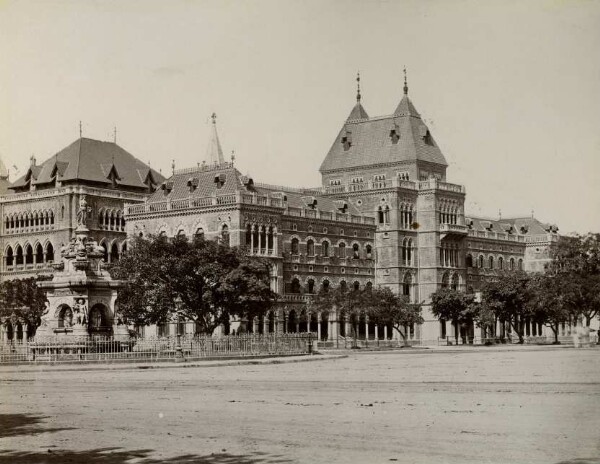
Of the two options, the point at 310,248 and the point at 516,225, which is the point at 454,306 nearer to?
the point at 310,248

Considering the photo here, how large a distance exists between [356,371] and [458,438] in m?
21.9

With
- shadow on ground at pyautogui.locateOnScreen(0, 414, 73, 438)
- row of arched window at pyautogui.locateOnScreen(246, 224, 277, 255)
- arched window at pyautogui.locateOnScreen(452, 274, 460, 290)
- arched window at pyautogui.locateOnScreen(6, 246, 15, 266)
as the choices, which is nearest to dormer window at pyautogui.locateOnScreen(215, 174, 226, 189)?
row of arched window at pyautogui.locateOnScreen(246, 224, 277, 255)

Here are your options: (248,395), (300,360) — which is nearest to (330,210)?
(300,360)

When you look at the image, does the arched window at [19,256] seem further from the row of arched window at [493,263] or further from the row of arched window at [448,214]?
the row of arched window at [493,263]

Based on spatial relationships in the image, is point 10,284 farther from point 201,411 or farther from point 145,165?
point 201,411

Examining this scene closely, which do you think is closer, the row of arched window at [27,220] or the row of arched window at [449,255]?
the row of arched window at [27,220]

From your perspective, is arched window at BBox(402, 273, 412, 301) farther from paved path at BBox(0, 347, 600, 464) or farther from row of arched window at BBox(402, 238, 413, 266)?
paved path at BBox(0, 347, 600, 464)

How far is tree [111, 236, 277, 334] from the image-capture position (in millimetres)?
63562

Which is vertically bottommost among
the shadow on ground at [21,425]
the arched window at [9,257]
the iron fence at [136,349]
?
the shadow on ground at [21,425]

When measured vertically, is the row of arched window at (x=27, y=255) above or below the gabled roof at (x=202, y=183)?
below

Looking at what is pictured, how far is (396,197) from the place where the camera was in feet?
337

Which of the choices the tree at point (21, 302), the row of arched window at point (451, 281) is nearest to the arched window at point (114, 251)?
the tree at point (21, 302)

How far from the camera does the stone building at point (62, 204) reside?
97.3 metres

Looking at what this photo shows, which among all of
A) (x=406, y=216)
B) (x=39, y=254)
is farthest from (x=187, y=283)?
(x=406, y=216)
